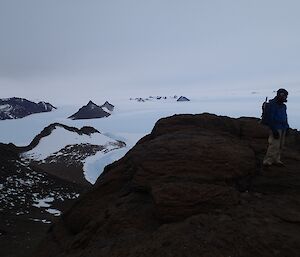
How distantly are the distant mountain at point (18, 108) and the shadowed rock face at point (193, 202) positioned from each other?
10377cm

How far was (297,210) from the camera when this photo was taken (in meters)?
9.38

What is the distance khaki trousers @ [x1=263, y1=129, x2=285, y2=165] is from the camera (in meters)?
11.0

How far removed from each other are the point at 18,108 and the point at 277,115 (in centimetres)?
11662

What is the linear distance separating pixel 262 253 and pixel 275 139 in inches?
159

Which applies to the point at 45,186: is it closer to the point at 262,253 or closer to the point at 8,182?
the point at 8,182

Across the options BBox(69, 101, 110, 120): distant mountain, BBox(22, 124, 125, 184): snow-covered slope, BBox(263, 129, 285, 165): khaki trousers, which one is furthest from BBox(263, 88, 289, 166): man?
BBox(69, 101, 110, 120): distant mountain

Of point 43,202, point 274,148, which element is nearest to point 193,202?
point 274,148

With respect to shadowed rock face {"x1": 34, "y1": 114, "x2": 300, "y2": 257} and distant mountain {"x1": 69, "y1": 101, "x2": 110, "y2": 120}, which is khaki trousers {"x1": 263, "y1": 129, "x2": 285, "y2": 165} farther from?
distant mountain {"x1": 69, "y1": 101, "x2": 110, "y2": 120}

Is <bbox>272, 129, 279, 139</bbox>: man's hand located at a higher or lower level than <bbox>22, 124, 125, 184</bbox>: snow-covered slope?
higher

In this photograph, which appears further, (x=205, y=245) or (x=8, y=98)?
(x=8, y=98)

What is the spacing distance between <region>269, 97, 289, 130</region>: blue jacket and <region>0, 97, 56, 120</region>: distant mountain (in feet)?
351

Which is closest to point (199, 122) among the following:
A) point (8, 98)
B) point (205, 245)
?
point (205, 245)

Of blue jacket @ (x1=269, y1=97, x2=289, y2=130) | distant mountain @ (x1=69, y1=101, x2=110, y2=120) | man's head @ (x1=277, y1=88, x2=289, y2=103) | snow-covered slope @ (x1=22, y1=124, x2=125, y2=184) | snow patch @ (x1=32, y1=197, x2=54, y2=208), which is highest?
man's head @ (x1=277, y1=88, x2=289, y2=103)

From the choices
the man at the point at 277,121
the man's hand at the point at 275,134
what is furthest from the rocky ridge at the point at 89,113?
the man's hand at the point at 275,134
